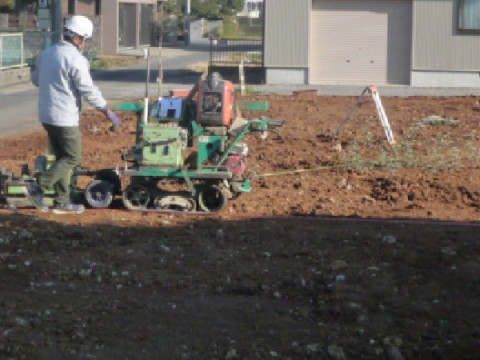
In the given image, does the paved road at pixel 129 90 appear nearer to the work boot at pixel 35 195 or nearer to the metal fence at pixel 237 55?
the metal fence at pixel 237 55

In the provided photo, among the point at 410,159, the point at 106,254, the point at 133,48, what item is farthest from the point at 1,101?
the point at 133,48

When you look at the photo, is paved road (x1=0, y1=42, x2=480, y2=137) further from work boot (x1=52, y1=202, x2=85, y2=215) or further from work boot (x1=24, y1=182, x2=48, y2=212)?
work boot (x1=52, y1=202, x2=85, y2=215)

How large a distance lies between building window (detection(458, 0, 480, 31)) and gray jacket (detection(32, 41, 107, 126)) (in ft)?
70.6

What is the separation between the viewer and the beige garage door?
99.5 ft

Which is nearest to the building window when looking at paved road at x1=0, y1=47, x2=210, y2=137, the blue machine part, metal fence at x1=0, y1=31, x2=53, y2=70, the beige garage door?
the beige garage door

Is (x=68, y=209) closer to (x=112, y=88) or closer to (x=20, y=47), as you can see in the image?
(x=112, y=88)

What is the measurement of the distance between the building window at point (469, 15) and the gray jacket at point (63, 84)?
70.6ft

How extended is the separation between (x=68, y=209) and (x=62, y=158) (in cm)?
54

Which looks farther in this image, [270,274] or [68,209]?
[68,209]

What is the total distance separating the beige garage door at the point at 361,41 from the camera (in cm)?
3033

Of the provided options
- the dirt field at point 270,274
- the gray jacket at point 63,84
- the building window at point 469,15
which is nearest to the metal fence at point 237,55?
the building window at point 469,15

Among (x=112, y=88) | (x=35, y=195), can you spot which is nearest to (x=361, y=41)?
(x=112, y=88)

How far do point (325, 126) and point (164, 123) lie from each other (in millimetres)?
7689

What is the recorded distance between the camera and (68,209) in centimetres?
1028
